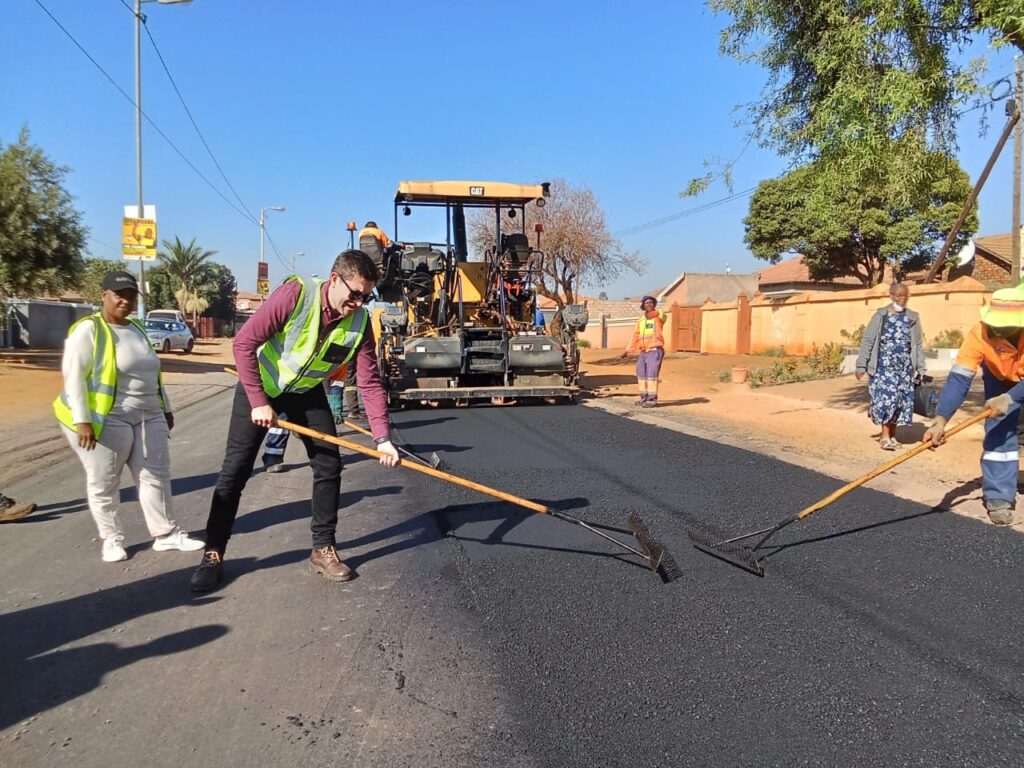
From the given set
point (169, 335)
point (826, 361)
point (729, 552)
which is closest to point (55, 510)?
point (729, 552)

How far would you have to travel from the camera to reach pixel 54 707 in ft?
8.58

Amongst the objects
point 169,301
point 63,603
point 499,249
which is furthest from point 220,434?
point 169,301

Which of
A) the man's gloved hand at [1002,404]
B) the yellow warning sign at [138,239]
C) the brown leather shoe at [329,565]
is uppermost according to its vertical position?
the yellow warning sign at [138,239]

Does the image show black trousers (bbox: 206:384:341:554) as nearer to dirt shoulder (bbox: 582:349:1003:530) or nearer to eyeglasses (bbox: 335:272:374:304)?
eyeglasses (bbox: 335:272:374:304)

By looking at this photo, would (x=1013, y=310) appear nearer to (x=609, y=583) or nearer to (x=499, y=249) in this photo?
(x=609, y=583)

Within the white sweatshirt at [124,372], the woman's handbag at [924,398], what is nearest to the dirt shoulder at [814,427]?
the woman's handbag at [924,398]

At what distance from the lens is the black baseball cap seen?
4.13 m

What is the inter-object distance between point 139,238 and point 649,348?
390 inches

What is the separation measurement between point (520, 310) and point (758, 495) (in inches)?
281

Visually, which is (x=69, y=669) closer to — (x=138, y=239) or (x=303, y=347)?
(x=303, y=347)

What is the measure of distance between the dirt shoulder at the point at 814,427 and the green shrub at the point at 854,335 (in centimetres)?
324

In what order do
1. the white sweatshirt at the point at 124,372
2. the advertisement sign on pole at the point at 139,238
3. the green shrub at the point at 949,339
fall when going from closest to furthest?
1. the white sweatshirt at the point at 124,372
2. the advertisement sign on pole at the point at 139,238
3. the green shrub at the point at 949,339

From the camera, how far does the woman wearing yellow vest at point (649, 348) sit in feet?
38.2

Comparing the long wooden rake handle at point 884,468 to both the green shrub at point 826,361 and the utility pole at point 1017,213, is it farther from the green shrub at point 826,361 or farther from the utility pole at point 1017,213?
the utility pole at point 1017,213
